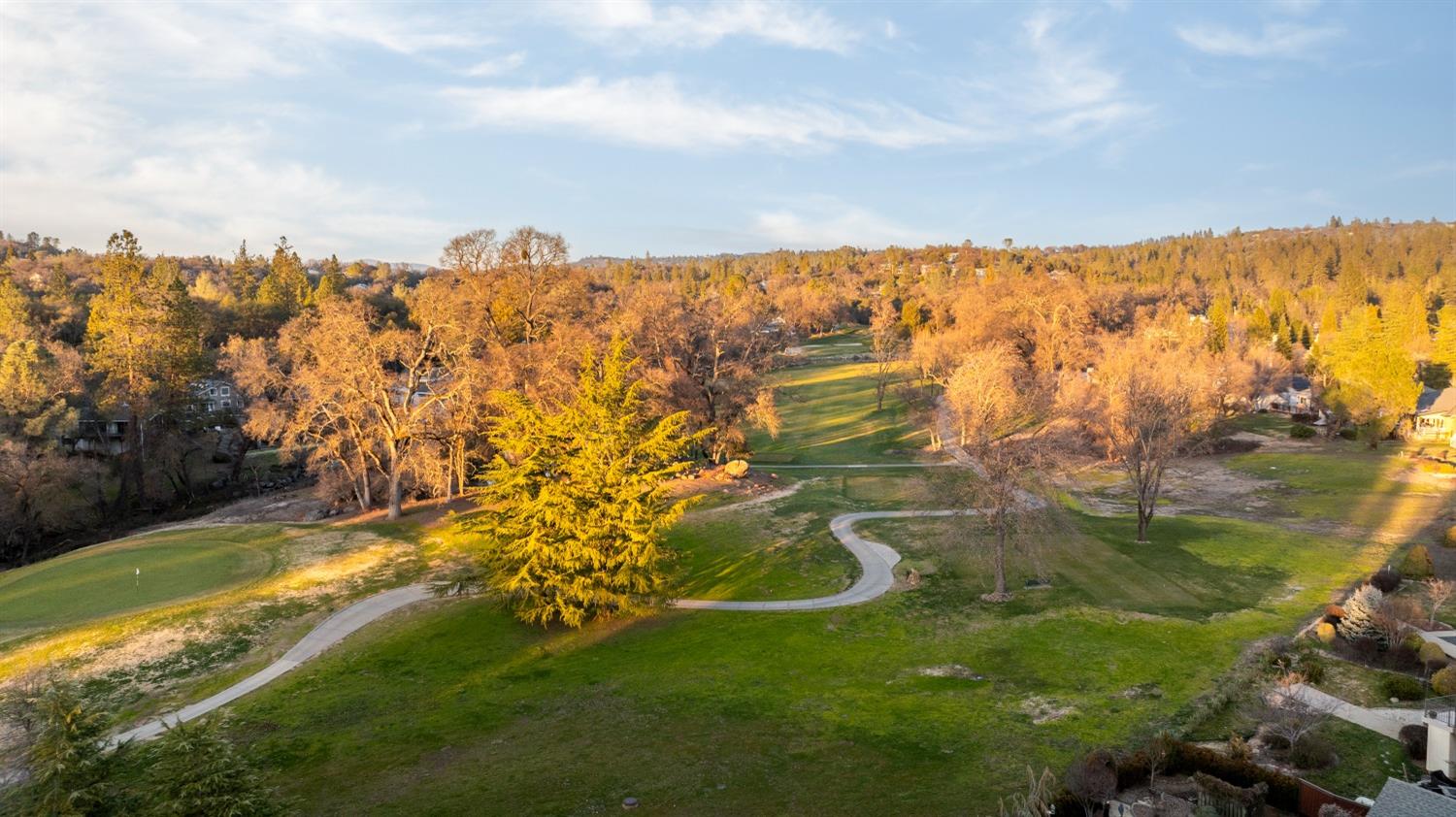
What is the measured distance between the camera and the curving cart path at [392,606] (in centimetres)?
2284

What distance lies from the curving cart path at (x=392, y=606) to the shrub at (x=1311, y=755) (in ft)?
49.1

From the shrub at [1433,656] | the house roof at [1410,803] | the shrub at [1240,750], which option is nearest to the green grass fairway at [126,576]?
the shrub at [1240,750]

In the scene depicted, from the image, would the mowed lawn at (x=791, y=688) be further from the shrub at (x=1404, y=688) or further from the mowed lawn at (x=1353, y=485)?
the mowed lawn at (x=1353, y=485)

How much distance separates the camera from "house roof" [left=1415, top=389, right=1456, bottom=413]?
63375 millimetres

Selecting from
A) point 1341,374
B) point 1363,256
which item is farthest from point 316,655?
point 1363,256

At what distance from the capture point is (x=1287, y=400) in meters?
85.9

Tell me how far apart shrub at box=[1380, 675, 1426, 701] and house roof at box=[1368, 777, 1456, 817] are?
991 cm

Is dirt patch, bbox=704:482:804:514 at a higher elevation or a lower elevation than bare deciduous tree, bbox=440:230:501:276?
lower

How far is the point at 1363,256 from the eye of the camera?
182 m

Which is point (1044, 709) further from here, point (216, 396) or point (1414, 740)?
point (216, 396)

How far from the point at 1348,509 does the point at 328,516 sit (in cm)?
5703

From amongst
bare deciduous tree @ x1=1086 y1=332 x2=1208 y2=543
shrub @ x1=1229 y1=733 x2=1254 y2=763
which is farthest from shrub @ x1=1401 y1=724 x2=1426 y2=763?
bare deciduous tree @ x1=1086 y1=332 x2=1208 y2=543

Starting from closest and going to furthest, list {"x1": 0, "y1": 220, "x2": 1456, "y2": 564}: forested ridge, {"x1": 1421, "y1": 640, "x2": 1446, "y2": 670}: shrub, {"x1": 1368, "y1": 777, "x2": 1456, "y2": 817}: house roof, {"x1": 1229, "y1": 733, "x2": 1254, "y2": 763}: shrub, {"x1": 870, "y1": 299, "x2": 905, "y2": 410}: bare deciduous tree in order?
1. {"x1": 1368, "y1": 777, "x2": 1456, "y2": 817}: house roof
2. {"x1": 1229, "y1": 733, "x2": 1254, "y2": 763}: shrub
3. {"x1": 1421, "y1": 640, "x2": 1446, "y2": 670}: shrub
4. {"x1": 0, "y1": 220, "x2": 1456, "y2": 564}: forested ridge
5. {"x1": 870, "y1": 299, "x2": 905, "y2": 410}: bare deciduous tree

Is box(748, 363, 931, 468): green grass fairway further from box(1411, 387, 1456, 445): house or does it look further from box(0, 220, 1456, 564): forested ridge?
box(1411, 387, 1456, 445): house
